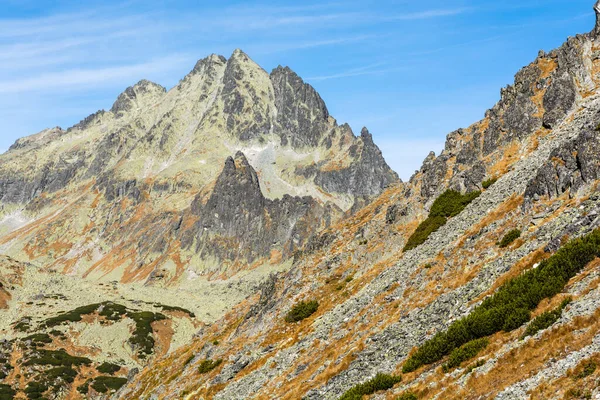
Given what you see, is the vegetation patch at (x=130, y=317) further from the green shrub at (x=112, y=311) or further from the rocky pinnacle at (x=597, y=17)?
the rocky pinnacle at (x=597, y=17)

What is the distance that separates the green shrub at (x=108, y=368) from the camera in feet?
351

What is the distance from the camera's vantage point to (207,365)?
46.3m

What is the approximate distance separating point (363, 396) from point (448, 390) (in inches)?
232

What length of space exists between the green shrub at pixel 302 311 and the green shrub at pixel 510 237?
19664mm

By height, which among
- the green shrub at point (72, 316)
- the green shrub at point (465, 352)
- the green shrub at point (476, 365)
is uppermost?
the green shrub at point (72, 316)

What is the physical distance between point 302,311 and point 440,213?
17485 mm

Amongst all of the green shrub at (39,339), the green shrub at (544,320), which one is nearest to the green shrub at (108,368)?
the green shrub at (39,339)

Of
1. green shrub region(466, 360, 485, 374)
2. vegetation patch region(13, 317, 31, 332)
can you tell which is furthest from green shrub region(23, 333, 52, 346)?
green shrub region(466, 360, 485, 374)

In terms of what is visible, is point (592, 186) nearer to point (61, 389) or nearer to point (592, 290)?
point (592, 290)

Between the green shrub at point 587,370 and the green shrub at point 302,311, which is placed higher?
the green shrub at point 302,311

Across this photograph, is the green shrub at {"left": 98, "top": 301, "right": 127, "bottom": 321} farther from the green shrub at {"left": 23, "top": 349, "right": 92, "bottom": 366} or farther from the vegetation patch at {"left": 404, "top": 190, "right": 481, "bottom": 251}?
the vegetation patch at {"left": 404, "top": 190, "right": 481, "bottom": 251}

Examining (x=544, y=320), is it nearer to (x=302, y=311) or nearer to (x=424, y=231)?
(x=424, y=231)

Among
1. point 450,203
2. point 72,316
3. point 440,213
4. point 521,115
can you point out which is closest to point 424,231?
point 440,213

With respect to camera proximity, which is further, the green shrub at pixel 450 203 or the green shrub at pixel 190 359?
the green shrub at pixel 190 359
